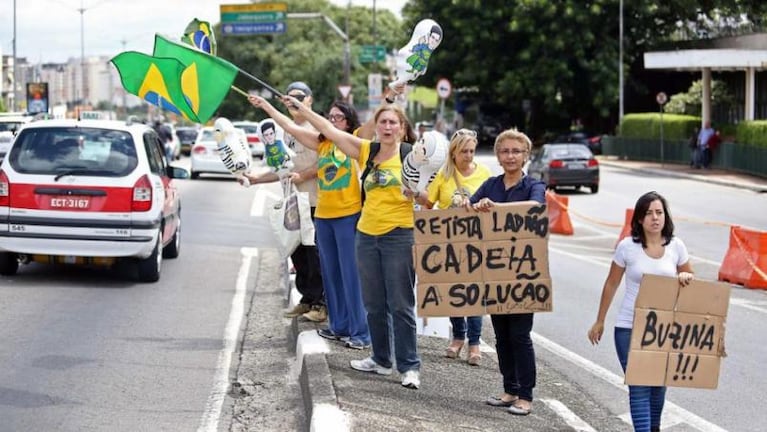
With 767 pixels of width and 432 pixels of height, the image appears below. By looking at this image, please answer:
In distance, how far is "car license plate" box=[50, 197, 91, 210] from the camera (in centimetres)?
1329

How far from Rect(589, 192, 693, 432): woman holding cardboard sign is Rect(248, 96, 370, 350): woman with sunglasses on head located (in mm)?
2432

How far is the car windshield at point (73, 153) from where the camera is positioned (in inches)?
530

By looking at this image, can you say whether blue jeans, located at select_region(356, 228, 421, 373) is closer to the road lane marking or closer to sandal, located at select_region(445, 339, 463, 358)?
sandal, located at select_region(445, 339, 463, 358)

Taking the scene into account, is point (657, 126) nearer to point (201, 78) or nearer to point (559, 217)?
point (559, 217)

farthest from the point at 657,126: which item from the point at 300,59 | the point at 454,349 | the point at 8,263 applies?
the point at 454,349

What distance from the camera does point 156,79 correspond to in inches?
356

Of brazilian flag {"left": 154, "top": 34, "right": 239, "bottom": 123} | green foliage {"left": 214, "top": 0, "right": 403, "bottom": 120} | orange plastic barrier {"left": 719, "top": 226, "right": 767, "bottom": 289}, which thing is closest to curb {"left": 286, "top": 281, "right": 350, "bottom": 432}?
brazilian flag {"left": 154, "top": 34, "right": 239, "bottom": 123}

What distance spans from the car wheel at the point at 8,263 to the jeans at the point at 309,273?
445 centimetres

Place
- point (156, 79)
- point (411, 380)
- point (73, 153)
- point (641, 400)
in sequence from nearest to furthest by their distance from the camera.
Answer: point (641, 400), point (411, 380), point (156, 79), point (73, 153)

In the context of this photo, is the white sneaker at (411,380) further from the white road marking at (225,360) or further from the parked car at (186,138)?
the parked car at (186,138)

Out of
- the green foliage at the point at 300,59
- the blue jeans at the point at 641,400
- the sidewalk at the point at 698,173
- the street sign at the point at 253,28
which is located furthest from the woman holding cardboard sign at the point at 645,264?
the green foliage at the point at 300,59

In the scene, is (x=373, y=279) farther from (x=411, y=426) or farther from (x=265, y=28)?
(x=265, y=28)

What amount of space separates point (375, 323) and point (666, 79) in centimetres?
5789

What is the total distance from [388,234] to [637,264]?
5.54ft
